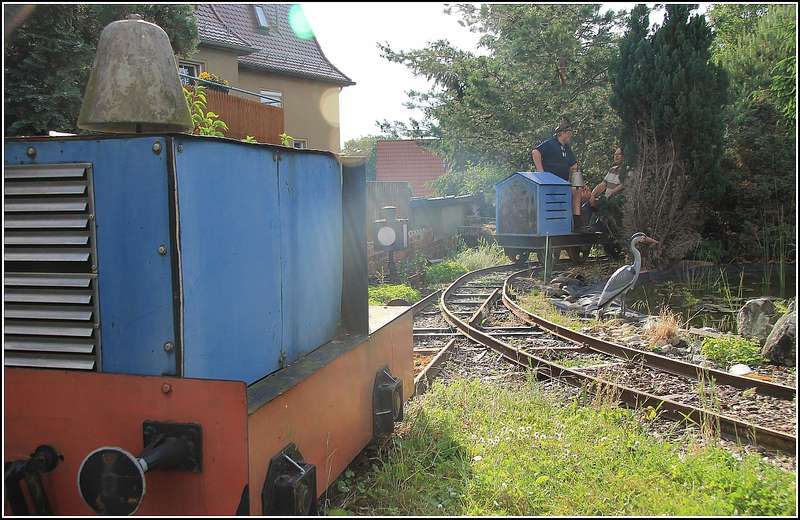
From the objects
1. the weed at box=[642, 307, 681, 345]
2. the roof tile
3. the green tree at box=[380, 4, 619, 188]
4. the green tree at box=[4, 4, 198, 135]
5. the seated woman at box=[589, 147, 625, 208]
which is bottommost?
the weed at box=[642, 307, 681, 345]

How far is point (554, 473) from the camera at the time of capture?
11.1ft

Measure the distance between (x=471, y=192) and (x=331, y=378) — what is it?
2244 cm

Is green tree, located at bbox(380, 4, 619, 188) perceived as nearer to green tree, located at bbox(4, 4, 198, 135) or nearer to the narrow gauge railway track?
the narrow gauge railway track

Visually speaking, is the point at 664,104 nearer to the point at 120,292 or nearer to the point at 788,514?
the point at 788,514

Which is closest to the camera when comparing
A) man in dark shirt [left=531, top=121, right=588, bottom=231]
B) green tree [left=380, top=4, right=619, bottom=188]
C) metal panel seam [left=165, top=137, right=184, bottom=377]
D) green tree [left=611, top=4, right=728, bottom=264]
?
metal panel seam [left=165, top=137, right=184, bottom=377]

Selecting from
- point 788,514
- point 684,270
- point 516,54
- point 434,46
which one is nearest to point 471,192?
point 434,46

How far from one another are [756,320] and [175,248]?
21.8 ft

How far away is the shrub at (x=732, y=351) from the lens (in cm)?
603

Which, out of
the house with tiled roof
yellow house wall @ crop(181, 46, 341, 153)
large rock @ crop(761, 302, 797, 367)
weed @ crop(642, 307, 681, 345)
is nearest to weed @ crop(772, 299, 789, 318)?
weed @ crop(642, 307, 681, 345)

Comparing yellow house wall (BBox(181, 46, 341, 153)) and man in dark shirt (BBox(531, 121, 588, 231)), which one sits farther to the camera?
yellow house wall (BBox(181, 46, 341, 153))

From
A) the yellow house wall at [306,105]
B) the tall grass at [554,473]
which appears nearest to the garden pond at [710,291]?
the tall grass at [554,473]

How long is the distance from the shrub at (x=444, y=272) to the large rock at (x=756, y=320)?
6329mm

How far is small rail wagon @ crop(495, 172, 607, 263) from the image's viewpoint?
1267cm

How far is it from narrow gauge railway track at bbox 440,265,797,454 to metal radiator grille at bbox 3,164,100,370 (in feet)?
11.9
